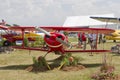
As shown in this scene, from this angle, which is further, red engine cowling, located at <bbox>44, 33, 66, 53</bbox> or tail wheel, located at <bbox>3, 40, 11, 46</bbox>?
tail wheel, located at <bbox>3, 40, 11, 46</bbox>

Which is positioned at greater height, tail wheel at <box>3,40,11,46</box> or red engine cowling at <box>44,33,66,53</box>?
red engine cowling at <box>44,33,66,53</box>

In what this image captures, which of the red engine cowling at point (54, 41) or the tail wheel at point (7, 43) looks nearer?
the red engine cowling at point (54, 41)

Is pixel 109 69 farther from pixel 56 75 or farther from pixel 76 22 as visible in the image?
pixel 76 22

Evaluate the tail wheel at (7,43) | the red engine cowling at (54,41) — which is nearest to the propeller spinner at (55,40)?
the red engine cowling at (54,41)

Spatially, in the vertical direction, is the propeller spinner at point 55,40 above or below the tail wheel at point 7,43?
above

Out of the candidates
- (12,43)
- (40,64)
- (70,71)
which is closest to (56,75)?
(70,71)

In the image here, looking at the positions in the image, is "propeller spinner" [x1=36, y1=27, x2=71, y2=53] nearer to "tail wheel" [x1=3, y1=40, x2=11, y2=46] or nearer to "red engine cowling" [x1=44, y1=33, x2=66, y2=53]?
"red engine cowling" [x1=44, y1=33, x2=66, y2=53]

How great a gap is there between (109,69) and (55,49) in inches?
149

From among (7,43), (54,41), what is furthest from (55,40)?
(7,43)

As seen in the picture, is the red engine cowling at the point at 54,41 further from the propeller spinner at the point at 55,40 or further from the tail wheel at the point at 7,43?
the tail wheel at the point at 7,43

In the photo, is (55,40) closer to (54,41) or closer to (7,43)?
(54,41)

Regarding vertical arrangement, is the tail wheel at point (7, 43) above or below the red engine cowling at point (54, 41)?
below

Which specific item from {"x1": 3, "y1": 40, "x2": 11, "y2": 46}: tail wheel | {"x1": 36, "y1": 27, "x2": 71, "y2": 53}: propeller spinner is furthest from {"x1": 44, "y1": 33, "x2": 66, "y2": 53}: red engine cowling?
{"x1": 3, "y1": 40, "x2": 11, "y2": 46}: tail wheel

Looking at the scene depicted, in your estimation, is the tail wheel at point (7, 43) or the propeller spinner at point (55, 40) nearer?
the propeller spinner at point (55, 40)
